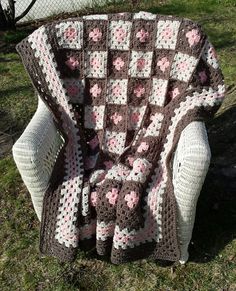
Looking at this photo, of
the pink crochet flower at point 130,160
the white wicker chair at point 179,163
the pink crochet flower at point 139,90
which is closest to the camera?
the white wicker chair at point 179,163

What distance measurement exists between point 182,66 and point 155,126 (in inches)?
12.8

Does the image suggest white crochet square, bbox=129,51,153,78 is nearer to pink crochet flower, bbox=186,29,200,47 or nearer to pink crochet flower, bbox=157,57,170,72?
pink crochet flower, bbox=157,57,170,72

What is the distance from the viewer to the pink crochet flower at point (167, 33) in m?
2.53

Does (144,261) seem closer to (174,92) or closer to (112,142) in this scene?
(112,142)

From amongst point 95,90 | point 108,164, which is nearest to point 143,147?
point 108,164

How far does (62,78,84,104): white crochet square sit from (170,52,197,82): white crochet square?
0.47 metres

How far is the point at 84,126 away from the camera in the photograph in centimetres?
274

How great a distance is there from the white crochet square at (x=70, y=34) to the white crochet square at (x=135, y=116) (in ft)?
1.42

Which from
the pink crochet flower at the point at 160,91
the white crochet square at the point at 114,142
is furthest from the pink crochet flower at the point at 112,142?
the pink crochet flower at the point at 160,91

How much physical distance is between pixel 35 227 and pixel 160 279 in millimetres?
767

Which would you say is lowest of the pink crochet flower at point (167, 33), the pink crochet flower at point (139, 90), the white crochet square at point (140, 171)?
the white crochet square at point (140, 171)

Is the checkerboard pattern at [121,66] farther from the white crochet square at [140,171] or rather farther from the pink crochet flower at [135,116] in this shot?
the white crochet square at [140,171]

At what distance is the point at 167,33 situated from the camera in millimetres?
2537

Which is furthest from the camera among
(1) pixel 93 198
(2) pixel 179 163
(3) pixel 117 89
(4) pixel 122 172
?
(3) pixel 117 89
